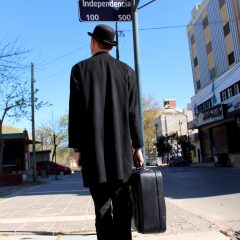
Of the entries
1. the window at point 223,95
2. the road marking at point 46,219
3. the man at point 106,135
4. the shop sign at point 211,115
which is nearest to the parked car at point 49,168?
the shop sign at point 211,115

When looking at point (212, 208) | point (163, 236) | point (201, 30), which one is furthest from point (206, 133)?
point (163, 236)

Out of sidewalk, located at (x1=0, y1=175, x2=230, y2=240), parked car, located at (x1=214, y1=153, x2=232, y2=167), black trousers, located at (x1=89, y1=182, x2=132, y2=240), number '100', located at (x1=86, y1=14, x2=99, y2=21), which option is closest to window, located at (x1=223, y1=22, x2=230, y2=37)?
parked car, located at (x1=214, y1=153, x2=232, y2=167)

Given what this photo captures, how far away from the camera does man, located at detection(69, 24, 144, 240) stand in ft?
11.7

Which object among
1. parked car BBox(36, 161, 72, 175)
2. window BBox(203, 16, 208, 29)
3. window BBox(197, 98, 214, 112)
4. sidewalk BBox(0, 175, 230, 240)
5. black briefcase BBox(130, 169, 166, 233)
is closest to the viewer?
black briefcase BBox(130, 169, 166, 233)

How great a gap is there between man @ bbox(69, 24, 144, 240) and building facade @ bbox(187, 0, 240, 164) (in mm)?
40110

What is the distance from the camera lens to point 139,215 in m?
3.78

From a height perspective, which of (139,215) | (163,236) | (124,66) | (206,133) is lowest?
(163,236)

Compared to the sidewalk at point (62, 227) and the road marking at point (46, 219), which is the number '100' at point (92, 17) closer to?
the sidewalk at point (62, 227)

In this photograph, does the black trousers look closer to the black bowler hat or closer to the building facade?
the black bowler hat

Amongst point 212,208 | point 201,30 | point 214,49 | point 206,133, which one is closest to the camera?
point 212,208

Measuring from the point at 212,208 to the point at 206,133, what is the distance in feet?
168

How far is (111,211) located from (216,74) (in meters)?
49.1

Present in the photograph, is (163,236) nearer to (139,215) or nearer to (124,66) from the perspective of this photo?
(139,215)

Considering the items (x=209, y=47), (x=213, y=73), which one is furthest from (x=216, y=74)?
(x=209, y=47)
